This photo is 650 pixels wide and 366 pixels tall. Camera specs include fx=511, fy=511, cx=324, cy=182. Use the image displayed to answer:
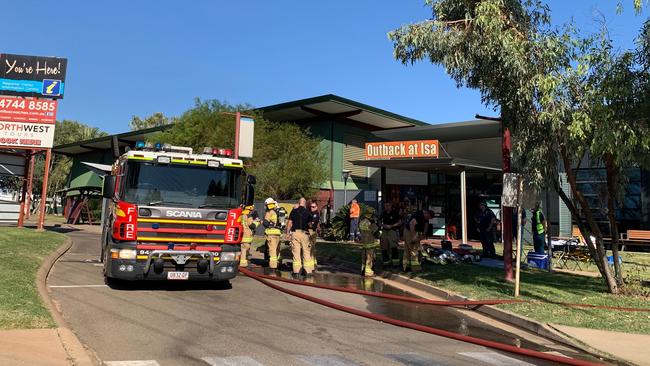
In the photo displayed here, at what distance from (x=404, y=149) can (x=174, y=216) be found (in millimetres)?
13710

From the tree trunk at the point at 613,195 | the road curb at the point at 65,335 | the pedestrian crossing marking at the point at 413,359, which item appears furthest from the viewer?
the tree trunk at the point at 613,195

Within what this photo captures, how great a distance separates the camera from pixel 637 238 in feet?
63.7

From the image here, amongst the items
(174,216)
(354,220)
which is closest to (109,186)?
(174,216)

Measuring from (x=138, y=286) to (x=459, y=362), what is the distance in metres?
6.43

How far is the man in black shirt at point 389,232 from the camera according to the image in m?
13.2

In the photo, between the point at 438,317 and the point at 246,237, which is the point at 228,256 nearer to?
the point at 438,317

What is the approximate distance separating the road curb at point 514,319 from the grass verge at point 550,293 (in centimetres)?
19

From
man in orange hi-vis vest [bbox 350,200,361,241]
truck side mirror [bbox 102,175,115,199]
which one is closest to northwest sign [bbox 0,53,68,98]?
man in orange hi-vis vest [bbox 350,200,361,241]

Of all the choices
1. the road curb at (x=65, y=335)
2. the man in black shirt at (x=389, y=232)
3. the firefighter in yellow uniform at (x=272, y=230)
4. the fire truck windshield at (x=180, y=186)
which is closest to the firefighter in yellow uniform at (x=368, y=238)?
the man in black shirt at (x=389, y=232)

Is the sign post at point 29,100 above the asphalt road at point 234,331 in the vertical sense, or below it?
above

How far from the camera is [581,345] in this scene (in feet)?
22.0

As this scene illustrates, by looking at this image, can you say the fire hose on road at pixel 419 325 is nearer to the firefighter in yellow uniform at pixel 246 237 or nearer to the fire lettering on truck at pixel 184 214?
the firefighter in yellow uniform at pixel 246 237

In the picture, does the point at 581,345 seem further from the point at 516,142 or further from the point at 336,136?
the point at 336,136

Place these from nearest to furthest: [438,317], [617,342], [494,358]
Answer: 1. [494,358]
2. [617,342]
3. [438,317]
